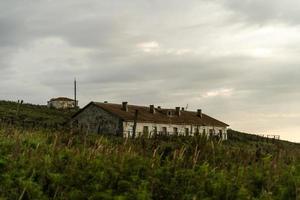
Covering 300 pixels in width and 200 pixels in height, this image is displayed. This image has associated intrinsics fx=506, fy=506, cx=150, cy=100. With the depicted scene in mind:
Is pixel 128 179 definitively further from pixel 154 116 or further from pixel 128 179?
pixel 154 116

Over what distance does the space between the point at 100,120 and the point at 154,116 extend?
24.6ft

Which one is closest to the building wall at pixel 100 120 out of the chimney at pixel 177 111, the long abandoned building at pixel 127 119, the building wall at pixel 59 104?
the long abandoned building at pixel 127 119

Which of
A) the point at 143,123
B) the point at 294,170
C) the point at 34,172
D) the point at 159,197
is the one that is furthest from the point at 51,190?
the point at 143,123

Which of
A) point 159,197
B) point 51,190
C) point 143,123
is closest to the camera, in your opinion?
point 159,197

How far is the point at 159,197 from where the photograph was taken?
27.0 ft

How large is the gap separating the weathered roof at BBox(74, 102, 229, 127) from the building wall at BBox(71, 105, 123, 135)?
0.76m

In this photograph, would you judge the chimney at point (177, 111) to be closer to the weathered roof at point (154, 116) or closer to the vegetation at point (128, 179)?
the weathered roof at point (154, 116)

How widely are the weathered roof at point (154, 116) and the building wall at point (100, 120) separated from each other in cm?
76

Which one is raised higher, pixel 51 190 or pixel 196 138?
pixel 196 138

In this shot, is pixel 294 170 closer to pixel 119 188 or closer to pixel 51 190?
pixel 119 188

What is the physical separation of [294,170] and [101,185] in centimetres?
389

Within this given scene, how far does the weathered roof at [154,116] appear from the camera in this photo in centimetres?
6391

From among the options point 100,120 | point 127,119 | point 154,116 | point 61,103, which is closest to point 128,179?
point 127,119

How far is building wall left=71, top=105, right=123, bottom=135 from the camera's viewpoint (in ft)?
206
